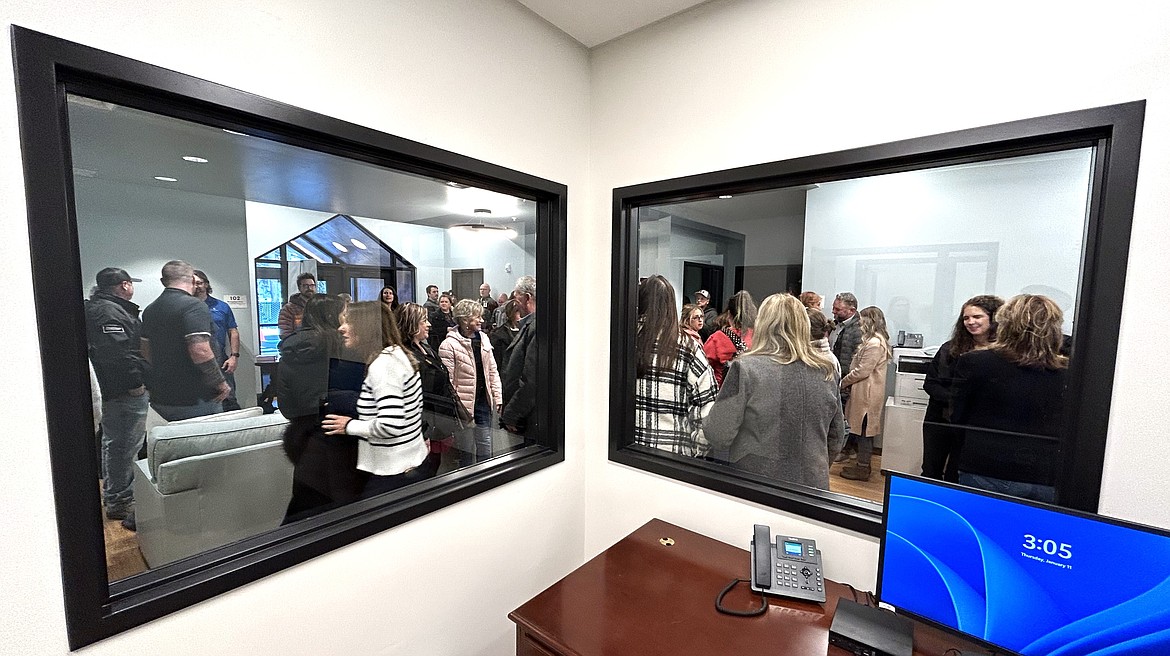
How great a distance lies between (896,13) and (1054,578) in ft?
5.12

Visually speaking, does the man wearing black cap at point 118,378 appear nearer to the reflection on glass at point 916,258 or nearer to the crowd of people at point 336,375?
the crowd of people at point 336,375

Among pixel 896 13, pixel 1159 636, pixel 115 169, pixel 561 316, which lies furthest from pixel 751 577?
pixel 115 169

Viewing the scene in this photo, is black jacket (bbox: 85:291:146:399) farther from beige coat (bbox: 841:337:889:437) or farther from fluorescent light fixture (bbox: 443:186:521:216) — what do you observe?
beige coat (bbox: 841:337:889:437)

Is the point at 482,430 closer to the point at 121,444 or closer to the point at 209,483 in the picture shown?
the point at 209,483

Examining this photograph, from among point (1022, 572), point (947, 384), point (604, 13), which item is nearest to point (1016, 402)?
point (947, 384)

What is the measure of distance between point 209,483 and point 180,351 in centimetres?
36

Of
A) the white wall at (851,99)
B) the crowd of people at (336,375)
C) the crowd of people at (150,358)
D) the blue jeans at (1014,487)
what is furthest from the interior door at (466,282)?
the blue jeans at (1014,487)

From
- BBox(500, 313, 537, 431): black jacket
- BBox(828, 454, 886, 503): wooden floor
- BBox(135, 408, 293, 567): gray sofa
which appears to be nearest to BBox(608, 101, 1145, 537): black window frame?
BBox(828, 454, 886, 503): wooden floor

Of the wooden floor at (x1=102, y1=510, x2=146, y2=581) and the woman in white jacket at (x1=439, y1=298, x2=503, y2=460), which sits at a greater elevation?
the woman in white jacket at (x1=439, y1=298, x2=503, y2=460)

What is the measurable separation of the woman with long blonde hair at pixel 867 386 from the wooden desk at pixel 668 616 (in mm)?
427

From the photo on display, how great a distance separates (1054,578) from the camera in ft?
3.44

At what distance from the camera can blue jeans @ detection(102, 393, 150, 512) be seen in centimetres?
104

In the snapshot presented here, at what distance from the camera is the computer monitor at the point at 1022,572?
966 mm

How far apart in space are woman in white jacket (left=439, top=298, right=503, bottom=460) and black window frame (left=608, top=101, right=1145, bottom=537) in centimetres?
102
